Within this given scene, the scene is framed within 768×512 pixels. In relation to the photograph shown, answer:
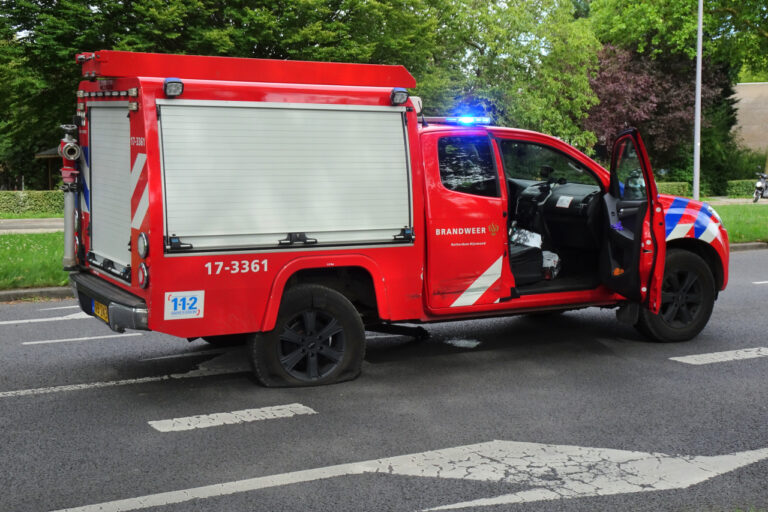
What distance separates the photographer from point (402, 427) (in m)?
5.53

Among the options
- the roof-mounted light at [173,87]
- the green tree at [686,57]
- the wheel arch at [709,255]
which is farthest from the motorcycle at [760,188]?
the roof-mounted light at [173,87]

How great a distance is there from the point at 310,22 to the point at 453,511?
29.2m

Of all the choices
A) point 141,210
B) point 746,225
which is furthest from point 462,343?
point 746,225

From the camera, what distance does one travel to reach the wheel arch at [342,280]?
6145 millimetres

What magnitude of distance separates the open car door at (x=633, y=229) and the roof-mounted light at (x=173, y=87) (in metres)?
3.70

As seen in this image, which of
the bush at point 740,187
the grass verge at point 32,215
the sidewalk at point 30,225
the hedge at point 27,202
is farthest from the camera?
the bush at point 740,187

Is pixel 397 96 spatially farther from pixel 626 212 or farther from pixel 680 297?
pixel 680 297

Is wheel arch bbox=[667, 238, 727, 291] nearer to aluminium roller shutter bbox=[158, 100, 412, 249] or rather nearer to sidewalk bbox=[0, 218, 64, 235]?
aluminium roller shutter bbox=[158, 100, 412, 249]

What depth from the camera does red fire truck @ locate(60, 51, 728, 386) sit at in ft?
19.1

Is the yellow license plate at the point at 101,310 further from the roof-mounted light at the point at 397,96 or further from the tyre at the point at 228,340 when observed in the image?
the roof-mounted light at the point at 397,96

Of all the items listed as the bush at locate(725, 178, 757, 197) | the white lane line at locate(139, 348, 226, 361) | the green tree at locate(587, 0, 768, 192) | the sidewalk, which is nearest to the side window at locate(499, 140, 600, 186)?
the white lane line at locate(139, 348, 226, 361)

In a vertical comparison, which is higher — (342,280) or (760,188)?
(760,188)

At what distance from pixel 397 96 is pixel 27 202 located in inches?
1063

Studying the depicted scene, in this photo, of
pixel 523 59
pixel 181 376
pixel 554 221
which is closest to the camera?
pixel 181 376
